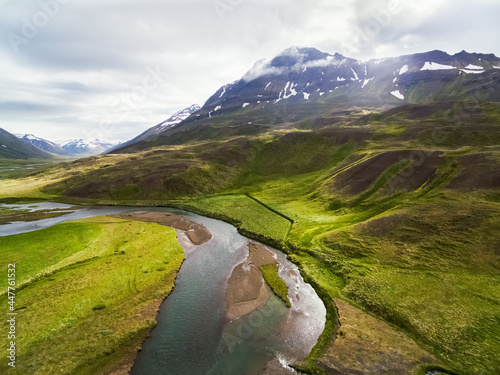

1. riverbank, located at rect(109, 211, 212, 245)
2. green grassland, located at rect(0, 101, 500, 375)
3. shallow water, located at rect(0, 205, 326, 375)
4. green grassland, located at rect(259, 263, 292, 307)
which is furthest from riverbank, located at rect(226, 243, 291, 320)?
riverbank, located at rect(109, 211, 212, 245)

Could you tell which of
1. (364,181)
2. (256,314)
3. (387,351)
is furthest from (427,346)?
(364,181)

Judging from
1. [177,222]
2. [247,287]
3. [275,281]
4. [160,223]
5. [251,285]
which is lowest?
[275,281]

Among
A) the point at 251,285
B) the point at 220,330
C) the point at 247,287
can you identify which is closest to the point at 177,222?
the point at 251,285

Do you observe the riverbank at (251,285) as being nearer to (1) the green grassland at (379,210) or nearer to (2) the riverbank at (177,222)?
(1) the green grassland at (379,210)

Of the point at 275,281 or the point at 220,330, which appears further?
the point at 275,281

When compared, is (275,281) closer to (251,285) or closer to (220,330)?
(251,285)

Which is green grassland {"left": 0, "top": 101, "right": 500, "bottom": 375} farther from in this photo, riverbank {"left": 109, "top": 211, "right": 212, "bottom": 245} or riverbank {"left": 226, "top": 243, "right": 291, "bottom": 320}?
riverbank {"left": 109, "top": 211, "right": 212, "bottom": 245}

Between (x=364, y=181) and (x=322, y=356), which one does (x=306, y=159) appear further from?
(x=322, y=356)
